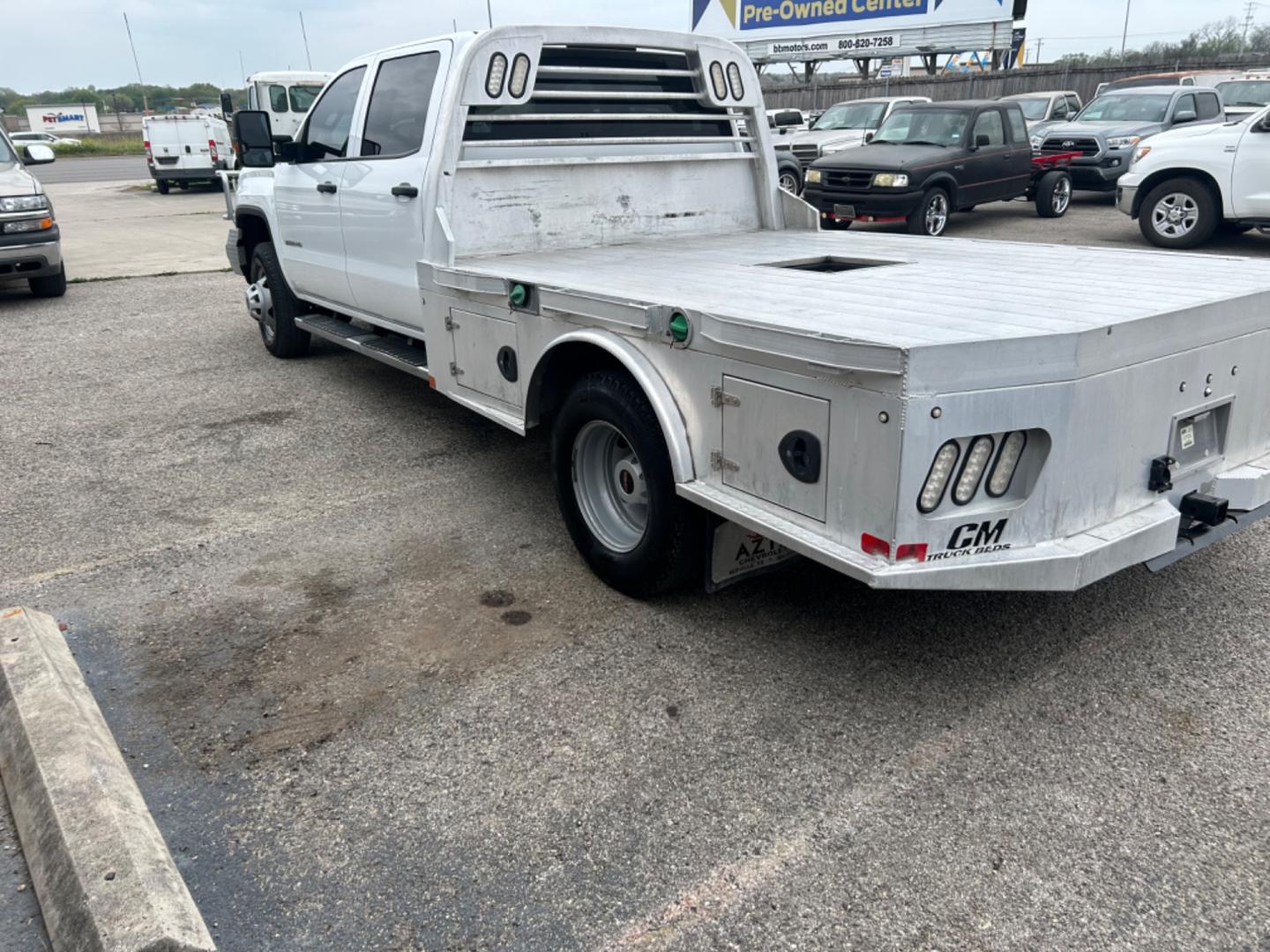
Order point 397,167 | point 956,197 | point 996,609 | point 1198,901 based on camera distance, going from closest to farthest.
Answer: point 1198,901 → point 996,609 → point 397,167 → point 956,197

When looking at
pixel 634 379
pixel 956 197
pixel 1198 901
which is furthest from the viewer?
pixel 956 197

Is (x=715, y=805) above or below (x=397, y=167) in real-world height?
below

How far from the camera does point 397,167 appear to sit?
5.13m

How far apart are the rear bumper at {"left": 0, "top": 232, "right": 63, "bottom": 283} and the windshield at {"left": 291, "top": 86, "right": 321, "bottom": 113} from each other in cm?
1251

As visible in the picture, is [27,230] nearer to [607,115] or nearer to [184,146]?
[607,115]

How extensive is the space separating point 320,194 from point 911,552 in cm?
478

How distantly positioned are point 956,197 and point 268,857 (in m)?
13.2

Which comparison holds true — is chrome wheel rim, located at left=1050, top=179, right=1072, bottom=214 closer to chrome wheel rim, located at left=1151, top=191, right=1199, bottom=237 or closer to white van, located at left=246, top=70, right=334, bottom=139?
chrome wheel rim, located at left=1151, top=191, right=1199, bottom=237

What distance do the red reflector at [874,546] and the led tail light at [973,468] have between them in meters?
0.22

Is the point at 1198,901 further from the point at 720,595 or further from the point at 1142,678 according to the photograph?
the point at 720,595

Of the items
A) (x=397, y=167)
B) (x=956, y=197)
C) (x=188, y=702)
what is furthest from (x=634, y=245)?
(x=956, y=197)

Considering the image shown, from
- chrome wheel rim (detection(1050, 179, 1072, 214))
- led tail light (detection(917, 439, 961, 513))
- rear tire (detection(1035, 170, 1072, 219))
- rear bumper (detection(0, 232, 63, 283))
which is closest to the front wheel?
rear tire (detection(1035, 170, 1072, 219))

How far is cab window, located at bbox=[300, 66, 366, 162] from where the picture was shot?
19.3ft

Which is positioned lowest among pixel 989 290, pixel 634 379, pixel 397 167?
pixel 634 379
